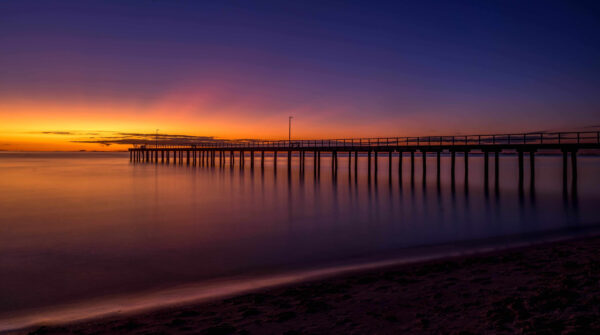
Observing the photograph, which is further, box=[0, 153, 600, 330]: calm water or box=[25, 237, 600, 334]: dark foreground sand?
box=[0, 153, 600, 330]: calm water

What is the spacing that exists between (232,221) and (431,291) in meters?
10.1

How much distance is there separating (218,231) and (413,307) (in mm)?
8697

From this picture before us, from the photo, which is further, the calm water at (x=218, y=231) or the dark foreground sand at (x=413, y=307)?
the calm water at (x=218, y=231)

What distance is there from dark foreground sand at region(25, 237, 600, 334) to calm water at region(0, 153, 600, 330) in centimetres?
173

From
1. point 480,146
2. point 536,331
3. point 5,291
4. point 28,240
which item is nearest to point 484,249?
point 536,331

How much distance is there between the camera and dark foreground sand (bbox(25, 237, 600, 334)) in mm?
4000

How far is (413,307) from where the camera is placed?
15.3ft

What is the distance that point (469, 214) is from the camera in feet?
49.3

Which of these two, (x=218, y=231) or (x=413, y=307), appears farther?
(x=218, y=231)

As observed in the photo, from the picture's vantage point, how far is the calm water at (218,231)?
24.3 feet

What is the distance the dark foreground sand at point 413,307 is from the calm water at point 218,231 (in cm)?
173

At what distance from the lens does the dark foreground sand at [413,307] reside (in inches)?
157

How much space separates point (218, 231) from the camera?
12344 millimetres

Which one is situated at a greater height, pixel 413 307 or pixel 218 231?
pixel 413 307
